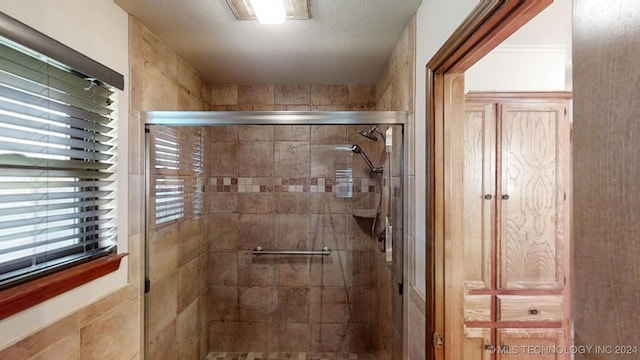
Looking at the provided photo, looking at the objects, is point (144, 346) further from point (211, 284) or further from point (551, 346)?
point (551, 346)

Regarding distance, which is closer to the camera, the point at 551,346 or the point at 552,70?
the point at 551,346

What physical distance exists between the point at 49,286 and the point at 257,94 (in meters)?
1.99

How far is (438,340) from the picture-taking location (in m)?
1.20

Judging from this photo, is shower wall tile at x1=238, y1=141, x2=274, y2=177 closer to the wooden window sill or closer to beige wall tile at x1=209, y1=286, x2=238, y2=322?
beige wall tile at x1=209, y1=286, x2=238, y2=322

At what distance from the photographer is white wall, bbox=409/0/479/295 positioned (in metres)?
1.15

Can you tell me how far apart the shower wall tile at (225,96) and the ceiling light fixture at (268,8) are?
1.20 metres

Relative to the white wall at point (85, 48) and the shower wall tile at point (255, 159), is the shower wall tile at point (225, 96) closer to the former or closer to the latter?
the shower wall tile at point (255, 159)

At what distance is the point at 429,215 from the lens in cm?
124

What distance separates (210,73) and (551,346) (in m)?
2.78

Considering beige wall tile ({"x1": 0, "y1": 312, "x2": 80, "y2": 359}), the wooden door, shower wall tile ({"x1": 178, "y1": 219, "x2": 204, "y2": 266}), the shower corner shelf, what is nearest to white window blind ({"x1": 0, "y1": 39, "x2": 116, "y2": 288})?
beige wall tile ({"x1": 0, "y1": 312, "x2": 80, "y2": 359})

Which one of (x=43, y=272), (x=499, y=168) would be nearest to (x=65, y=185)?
(x=43, y=272)

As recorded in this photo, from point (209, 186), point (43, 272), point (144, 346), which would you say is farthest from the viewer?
point (209, 186)

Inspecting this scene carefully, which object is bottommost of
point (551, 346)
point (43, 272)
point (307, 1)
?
point (551, 346)

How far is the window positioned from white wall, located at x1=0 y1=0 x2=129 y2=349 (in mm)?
54
